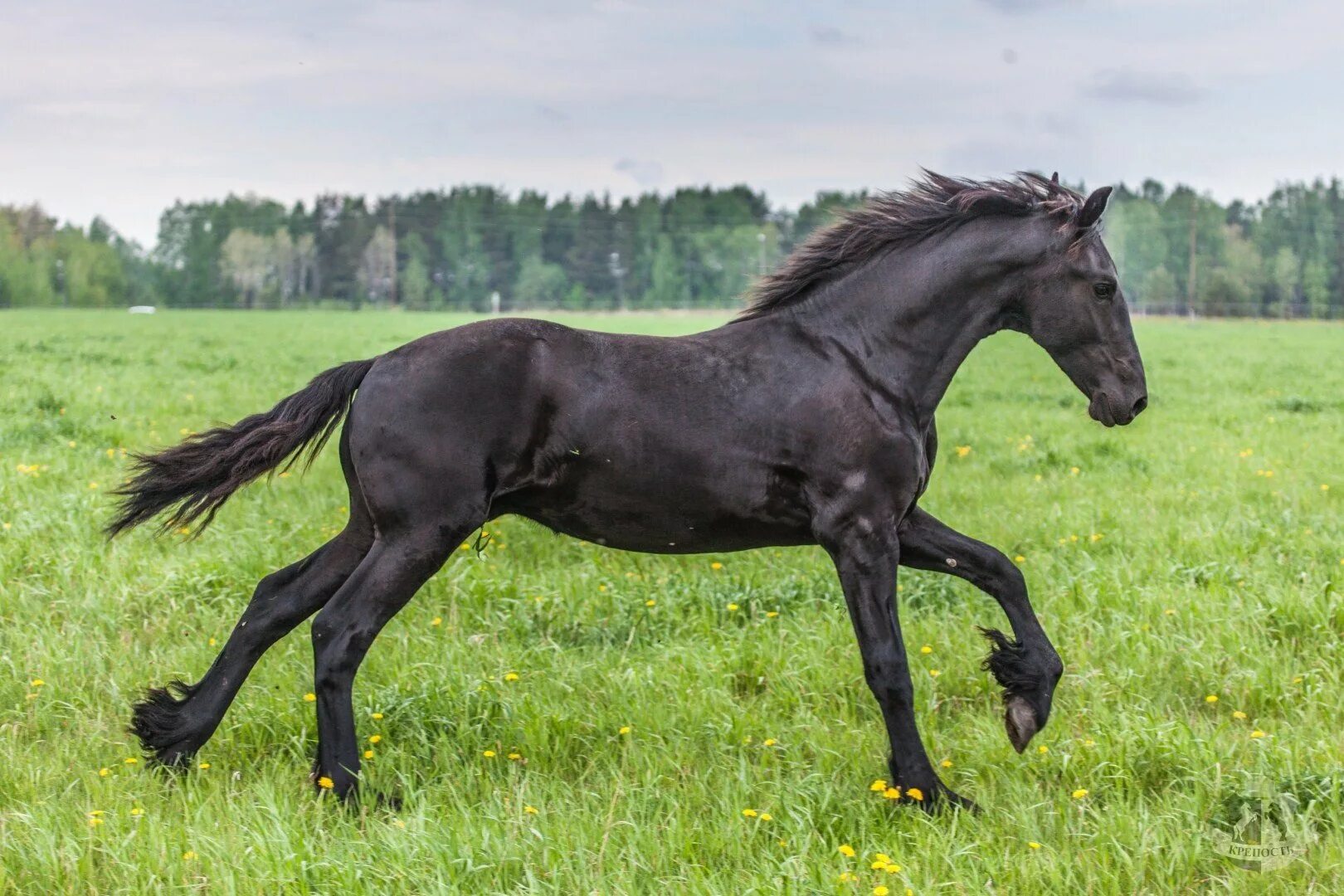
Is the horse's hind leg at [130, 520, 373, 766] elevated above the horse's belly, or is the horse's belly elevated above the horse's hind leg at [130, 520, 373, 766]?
the horse's belly

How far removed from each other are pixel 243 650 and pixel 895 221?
2785 mm

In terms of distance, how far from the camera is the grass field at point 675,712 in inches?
125

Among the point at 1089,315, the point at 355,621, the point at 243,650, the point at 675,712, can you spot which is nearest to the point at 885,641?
the point at 675,712

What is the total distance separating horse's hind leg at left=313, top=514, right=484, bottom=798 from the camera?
3746 mm

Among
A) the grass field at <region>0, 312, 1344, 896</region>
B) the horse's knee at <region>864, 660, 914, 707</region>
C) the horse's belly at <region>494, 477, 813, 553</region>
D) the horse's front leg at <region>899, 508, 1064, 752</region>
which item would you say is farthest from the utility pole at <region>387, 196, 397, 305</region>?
the horse's knee at <region>864, 660, 914, 707</region>

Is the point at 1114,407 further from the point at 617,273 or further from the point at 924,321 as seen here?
the point at 617,273

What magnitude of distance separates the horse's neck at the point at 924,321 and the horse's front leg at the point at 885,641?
1.88 feet

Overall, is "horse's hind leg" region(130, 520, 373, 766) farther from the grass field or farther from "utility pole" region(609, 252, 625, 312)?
"utility pole" region(609, 252, 625, 312)

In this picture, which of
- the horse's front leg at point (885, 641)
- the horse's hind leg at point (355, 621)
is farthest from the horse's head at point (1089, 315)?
the horse's hind leg at point (355, 621)

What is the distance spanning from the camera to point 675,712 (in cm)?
434

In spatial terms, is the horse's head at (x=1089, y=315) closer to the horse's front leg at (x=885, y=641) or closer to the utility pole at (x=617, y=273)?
the horse's front leg at (x=885, y=641)

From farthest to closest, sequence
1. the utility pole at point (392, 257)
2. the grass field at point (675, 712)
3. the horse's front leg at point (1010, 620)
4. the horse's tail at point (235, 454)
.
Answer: the utility pole at point (392, 257) < the horse's tail at point (235, 454) < the horse's front leg at point (1010, 620) < the grass field at point (675, 712)

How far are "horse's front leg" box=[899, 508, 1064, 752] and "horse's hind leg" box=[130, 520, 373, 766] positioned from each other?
198 cm

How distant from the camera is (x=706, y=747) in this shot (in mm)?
4129
